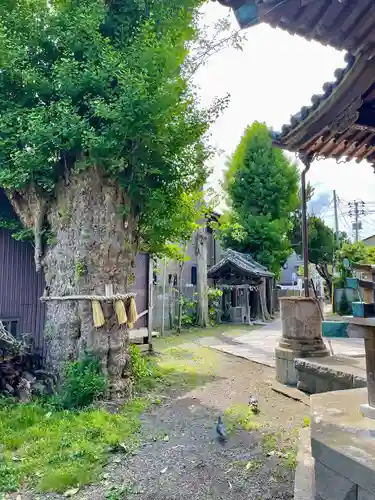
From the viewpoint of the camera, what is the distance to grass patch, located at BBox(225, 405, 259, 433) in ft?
15.1

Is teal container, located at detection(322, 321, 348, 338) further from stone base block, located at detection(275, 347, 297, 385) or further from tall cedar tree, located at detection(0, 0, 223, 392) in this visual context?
tall cedar tree, located at detection(0, 0, 223, 392)

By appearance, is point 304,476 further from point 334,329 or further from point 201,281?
point 201,281

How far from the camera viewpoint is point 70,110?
17.5 feet

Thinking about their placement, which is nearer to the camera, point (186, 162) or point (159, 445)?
point (159, 445)

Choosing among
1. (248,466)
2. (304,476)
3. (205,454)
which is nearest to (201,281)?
(205,454)

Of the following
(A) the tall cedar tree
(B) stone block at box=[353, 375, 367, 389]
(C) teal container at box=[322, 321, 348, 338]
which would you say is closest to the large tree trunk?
(A) the tall cedar tree

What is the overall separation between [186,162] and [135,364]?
3785 millimetres

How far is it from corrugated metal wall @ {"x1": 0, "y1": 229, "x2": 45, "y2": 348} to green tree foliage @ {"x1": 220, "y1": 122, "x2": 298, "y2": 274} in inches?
566

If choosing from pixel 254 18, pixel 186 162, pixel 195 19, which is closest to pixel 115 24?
pixel 195 19

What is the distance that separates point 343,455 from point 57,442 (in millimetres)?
3019

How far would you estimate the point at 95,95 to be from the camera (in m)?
5.65

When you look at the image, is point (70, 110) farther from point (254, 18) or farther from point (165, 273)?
point (165, 273)

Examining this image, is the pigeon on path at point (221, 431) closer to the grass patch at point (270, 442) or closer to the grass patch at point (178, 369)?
the grass patch at point (270, 442)

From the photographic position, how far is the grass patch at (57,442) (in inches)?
131
